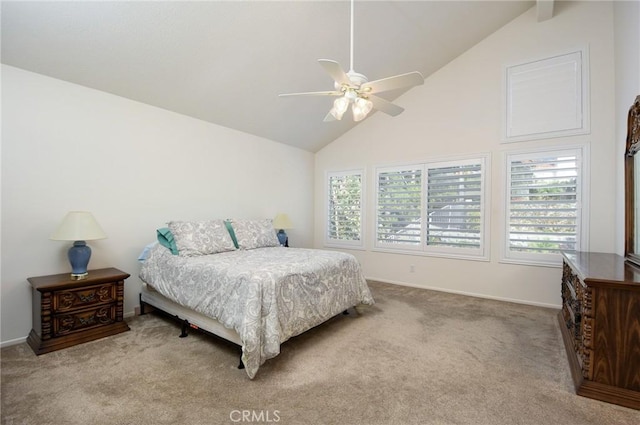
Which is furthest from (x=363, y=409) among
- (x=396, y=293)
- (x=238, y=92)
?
(x=238, y=92)

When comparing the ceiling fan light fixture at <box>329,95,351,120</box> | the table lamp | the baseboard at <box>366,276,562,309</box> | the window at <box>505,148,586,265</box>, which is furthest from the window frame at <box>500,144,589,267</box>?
the table lamp

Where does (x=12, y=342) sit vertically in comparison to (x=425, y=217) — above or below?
below

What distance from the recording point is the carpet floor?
5.58 feet

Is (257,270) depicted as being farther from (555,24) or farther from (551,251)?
(555,24)

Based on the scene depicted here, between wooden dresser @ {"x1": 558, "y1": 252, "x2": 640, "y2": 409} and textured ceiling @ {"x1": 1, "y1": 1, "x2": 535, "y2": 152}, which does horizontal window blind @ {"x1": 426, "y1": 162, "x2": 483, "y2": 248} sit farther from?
wooden dresser @ {"x1": 558, "y1": 252, "x2": 640, "y2": 409}

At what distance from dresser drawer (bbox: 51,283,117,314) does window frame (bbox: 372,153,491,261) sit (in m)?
3.79

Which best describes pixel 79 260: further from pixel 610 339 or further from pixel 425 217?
pixel 425 217

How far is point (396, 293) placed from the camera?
428 centimetres

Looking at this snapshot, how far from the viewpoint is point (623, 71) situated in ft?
10.0

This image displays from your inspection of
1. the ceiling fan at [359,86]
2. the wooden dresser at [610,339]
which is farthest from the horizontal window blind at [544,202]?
the ceiling fan at [359,86]

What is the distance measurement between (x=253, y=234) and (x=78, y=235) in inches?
71.4

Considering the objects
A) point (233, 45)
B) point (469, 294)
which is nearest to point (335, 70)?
point (233, 45)

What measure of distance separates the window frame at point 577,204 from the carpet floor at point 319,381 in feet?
3.25

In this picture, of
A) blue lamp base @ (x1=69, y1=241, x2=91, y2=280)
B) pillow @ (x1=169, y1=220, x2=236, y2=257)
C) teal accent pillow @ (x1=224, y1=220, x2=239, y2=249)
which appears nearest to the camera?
blue lamp base @ (x1=69, y1=241, x2=91, y2=280)
